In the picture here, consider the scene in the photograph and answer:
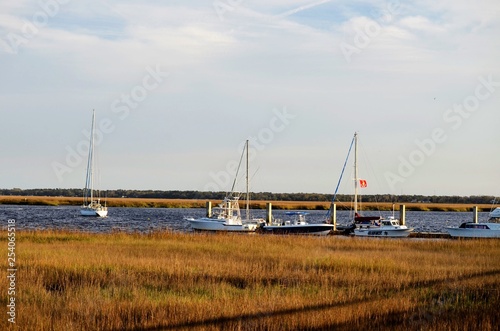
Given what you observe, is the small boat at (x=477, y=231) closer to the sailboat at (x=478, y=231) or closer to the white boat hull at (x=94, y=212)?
the sailboat at (x=478, y=231)

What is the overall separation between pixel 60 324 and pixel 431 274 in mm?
13678

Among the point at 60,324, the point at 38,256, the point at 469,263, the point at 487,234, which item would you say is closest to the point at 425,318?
the point at 60,324

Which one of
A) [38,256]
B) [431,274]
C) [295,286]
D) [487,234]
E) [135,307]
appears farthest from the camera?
[487,234]

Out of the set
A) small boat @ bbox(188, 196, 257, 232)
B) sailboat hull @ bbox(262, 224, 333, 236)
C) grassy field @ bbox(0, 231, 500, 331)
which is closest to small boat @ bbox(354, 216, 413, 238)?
sailboat hull @ bbox(262, 224, 333, 236)

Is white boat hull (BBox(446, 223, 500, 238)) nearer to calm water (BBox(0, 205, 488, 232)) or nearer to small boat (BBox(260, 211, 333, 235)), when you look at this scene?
small boat (BBox(260, 211, 333, 235))

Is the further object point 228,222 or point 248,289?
point 228,222

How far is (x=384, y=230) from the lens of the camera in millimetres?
54875

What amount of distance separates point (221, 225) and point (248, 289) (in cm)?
4235

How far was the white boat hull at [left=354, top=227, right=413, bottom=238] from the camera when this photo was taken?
54.3 metres

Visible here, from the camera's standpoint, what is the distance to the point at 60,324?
574 inches

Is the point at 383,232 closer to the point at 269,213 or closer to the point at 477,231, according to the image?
the point at 477,231

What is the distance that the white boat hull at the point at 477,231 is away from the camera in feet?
171

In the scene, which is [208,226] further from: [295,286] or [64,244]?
[295,286]

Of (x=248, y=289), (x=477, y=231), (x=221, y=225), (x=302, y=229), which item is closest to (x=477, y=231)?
(x=477, y=231)
